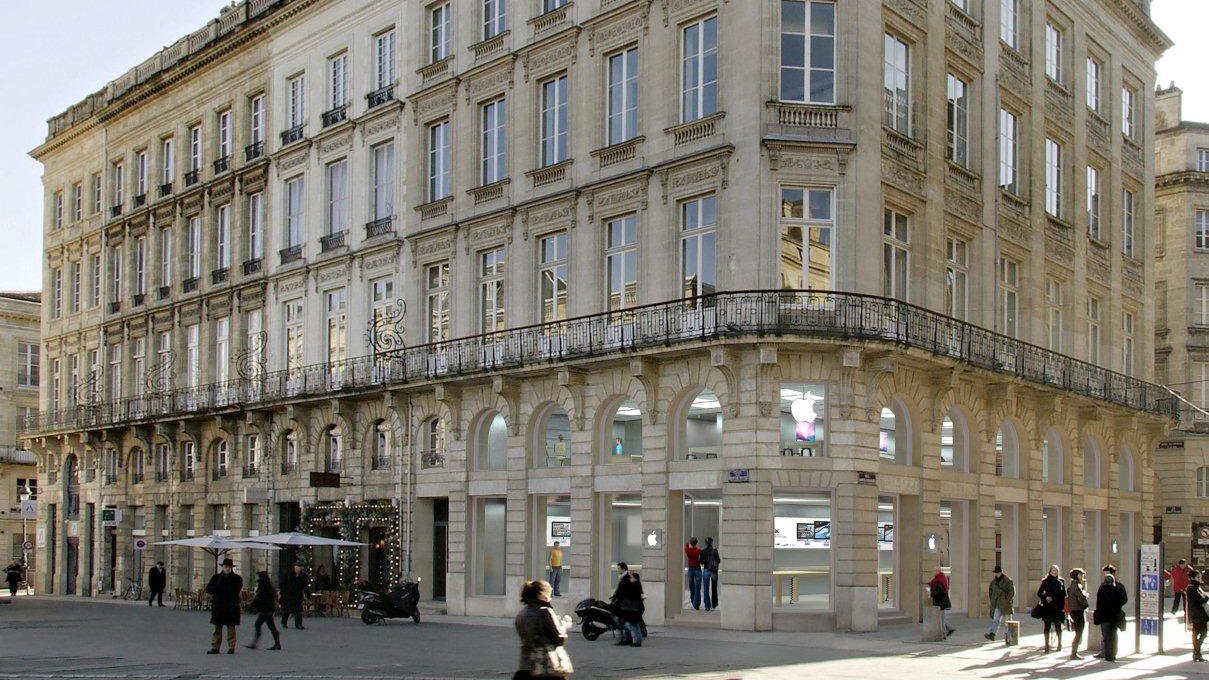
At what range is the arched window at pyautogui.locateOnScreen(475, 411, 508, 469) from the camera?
127 ft

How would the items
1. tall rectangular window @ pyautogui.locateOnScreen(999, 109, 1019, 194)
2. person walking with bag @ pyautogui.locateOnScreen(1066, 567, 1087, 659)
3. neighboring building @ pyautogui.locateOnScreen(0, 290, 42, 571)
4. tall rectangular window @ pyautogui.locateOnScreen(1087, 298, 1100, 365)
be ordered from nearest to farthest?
1. person walking with bag @ pyautogui.locateOnScreen(1066, 567, 1087, 659)
2. tall rectangular window @ pyautogui.locateOnScreen(999, 109, 1019, 194)
3. tall rectangular window @ pyautogui.locateOnScreen(1087, 298, 1100, 365)
4. neighboring building @ pyautogui.locateOnScreen(0, 290, 42, 571)

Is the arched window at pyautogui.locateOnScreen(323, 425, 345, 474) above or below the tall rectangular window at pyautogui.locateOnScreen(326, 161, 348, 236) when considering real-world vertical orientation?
below

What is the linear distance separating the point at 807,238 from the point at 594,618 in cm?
950

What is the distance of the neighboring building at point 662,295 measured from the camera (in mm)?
32094

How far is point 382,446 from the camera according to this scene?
43.1 metres

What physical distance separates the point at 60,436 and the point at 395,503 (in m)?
25.1

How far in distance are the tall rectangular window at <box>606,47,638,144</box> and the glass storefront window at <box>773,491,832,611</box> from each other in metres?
9.73

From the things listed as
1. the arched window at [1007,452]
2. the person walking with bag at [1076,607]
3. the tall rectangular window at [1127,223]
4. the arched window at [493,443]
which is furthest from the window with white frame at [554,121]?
the tall rectangular window at [1127,223]

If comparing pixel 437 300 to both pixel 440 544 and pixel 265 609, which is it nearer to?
pixel 440 544

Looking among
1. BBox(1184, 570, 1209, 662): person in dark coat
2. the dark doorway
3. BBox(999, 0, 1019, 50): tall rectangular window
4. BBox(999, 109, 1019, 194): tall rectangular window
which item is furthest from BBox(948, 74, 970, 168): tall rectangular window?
the dark doorway

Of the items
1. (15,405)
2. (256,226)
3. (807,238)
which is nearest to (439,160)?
(256,226)

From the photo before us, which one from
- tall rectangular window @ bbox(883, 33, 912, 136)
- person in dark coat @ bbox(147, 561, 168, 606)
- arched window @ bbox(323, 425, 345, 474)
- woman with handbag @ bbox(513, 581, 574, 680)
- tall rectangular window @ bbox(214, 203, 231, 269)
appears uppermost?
tall rectangular window @ bbox(883, 33, 912, 136)

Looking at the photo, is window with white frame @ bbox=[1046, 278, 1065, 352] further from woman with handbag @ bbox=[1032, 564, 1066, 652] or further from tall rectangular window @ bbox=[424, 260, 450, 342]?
tall rectangular window @ bbox=[424, 260, 450, 342]

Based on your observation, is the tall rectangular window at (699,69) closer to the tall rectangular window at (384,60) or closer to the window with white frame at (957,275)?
the window with white frame at (957,275)
